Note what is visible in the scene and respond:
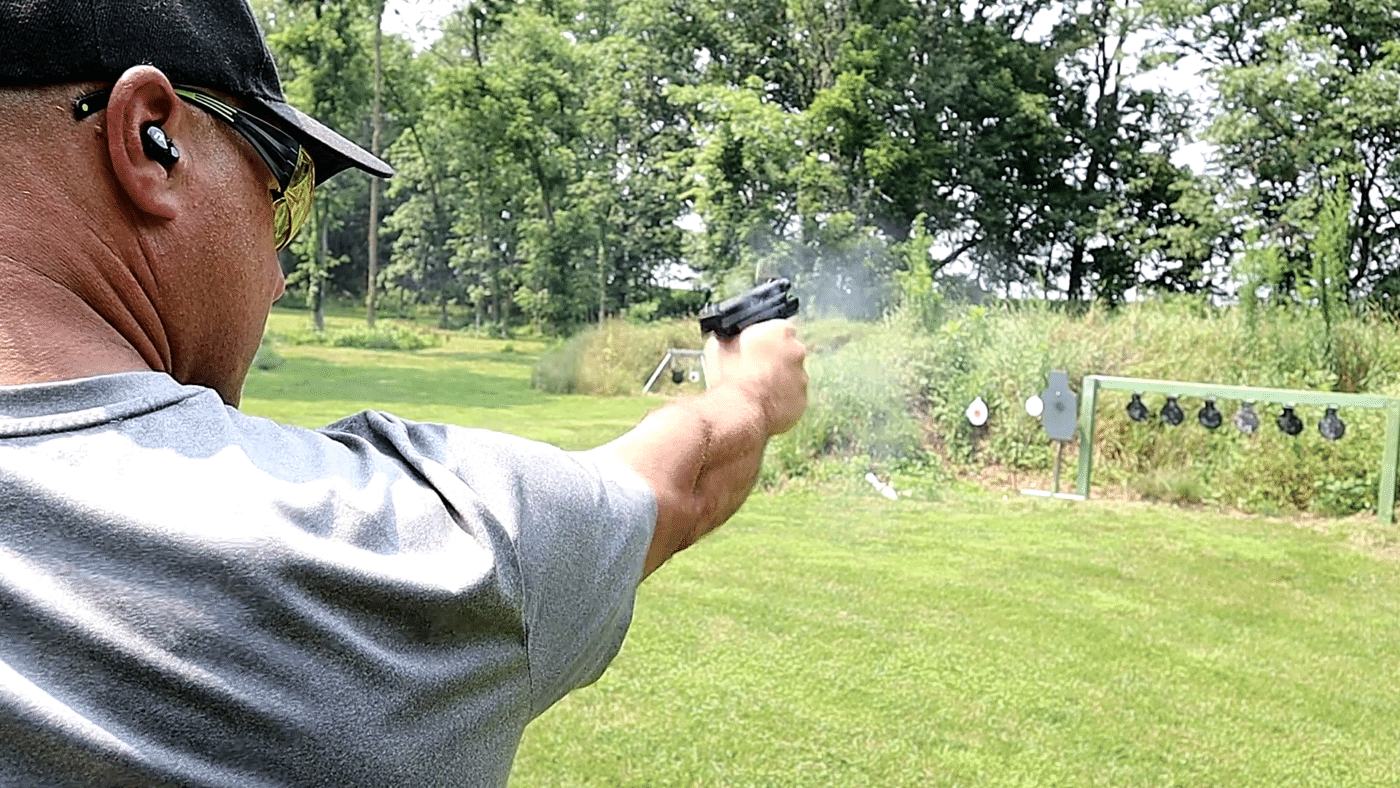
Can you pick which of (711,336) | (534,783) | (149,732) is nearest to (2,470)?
(149,732)

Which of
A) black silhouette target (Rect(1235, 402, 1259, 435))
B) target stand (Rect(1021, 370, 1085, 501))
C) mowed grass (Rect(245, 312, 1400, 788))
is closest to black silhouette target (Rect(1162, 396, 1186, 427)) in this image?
black silhouette target (Rect(1235, 402, 1259, 435))

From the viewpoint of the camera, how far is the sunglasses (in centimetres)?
67

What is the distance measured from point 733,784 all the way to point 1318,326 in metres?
7.78

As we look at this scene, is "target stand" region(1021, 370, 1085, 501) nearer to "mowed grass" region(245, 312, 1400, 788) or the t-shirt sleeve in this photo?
"mowed grass" region(245, 312, 1400, 788)

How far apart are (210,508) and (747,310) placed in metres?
0.77

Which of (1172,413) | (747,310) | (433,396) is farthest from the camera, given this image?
(433,396)

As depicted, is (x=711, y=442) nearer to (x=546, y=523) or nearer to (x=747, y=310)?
(x=546, y=523)

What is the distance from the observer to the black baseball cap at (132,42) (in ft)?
2.11

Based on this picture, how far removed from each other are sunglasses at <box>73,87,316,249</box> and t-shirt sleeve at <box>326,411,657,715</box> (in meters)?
0.18

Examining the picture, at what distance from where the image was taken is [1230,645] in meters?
4.98

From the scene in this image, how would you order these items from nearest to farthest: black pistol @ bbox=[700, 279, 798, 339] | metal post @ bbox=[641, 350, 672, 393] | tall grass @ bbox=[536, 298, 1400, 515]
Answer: black pistol @ bbox=[700, 279, 798, 339] < tall grass @ bbox=[536, 298, 1400, 515] < metal post @ bbox=[641, 350, 672, 393]

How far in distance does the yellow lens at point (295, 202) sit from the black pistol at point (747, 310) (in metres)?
0.47

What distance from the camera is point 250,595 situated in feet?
1.98

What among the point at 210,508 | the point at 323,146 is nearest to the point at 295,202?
the point at 323,146
